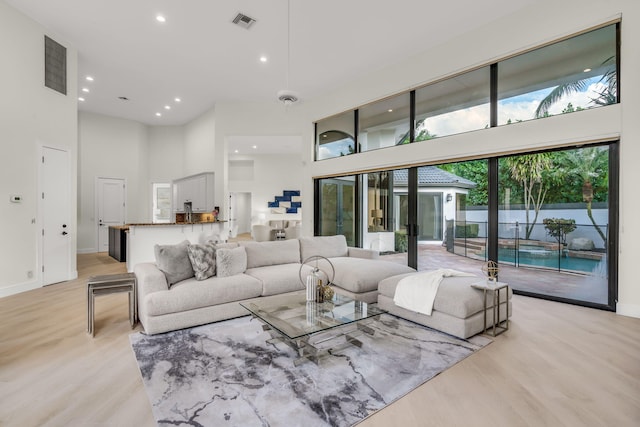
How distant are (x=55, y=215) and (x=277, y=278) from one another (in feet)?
13.7

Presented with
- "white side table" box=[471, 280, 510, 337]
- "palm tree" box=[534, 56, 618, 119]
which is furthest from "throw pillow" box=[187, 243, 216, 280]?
"palm tree" box=[534, 56, 618, 119]

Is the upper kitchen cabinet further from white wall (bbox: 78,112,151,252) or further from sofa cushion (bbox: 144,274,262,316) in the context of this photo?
sofa cushion (bbox: 144,274,262,316)

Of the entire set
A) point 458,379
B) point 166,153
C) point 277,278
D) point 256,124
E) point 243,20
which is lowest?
point 458,379

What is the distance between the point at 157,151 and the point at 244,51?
596 centimetres

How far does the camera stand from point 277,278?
3.72 metres

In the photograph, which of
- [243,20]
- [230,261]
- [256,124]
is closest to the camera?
[230,261]

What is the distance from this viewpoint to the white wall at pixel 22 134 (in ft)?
13.9

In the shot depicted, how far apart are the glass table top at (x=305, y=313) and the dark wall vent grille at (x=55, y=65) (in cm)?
511

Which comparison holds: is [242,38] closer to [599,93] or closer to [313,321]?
[313,321]

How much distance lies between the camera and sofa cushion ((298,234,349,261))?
479cm

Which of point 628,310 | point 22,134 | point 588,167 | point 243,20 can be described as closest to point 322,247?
point 243,20

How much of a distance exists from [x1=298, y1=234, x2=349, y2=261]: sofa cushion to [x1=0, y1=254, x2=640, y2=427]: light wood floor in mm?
2512

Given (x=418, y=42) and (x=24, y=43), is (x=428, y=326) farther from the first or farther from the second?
(x=24, y=43)

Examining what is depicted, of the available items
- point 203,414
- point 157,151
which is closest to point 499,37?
point 203,414
